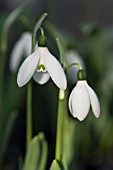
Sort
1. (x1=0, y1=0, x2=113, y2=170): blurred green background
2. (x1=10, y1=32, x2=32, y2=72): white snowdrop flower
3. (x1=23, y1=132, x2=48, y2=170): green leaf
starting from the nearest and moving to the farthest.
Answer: (x1=23, y1=132, x2=48, y2=170): green leaf
(x1=10, y1=32, x2=32, y2=72): white snowdrop flower
(x1=0, y1=0, x2=113, y2=170): blurred green background

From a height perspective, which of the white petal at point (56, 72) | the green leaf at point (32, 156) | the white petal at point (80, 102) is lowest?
the green leaf at point (32, 156)

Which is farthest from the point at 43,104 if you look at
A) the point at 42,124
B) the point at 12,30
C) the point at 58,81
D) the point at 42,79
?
the point at 58,81

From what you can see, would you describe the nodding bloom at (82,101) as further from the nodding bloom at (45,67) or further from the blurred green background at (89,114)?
the blurred green background at (89,114)

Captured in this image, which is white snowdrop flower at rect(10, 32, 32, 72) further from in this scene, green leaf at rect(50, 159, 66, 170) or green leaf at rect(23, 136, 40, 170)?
green leaf at rect(50, 159, 66, 170)

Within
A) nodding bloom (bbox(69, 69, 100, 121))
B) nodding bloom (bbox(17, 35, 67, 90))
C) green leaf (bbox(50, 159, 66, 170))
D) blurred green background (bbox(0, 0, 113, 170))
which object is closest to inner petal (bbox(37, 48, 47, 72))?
nodding bloom (bbox(17, 35, 67, 90))

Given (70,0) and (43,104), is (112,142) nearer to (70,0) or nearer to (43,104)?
(43,104)

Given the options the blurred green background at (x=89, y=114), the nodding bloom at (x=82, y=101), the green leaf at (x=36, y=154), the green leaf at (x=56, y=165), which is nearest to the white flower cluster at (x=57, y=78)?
the nodding bloom at (x=82, y=101)
